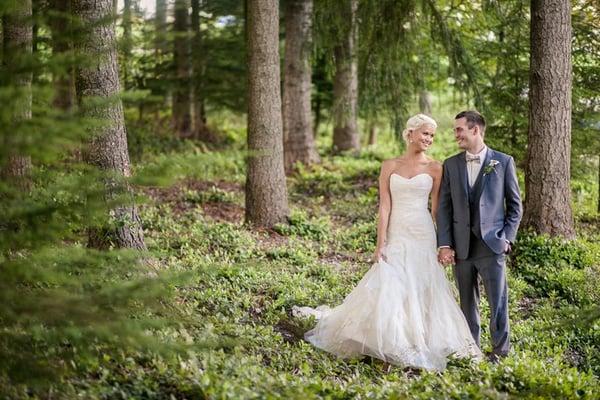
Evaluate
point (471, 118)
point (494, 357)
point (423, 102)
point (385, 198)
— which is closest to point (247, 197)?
point (385, 198)

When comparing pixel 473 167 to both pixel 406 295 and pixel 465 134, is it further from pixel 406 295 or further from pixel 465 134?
pixel 406 295

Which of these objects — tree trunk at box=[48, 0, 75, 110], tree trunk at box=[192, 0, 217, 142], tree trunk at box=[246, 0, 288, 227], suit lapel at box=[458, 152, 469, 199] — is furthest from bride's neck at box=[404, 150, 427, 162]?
tree trunk at box=[192, 0, 217, 142]

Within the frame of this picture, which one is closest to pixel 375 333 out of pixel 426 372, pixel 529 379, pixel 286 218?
pixel 426 372

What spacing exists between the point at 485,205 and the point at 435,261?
0.75 m

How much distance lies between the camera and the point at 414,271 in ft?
22.6

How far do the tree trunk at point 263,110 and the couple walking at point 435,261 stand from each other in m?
3.95

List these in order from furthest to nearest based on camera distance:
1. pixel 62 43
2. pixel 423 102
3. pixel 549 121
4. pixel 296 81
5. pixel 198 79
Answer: pixel 198 79, pixel 296 81, pixel 423 102, pixel 549 121, pixel 62 43

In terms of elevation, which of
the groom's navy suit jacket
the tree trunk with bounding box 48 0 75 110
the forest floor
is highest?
the tree trunk with bounding box 48 0 75 110

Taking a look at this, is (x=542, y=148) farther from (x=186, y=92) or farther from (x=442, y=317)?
(x=186, y=92)

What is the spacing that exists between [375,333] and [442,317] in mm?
687

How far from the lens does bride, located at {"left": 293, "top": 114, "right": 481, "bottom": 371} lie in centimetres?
654

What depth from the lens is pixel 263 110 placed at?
35.4 feet

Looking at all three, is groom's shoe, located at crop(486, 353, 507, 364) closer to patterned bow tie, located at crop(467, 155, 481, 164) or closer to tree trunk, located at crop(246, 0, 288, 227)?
patterned bow tie, located at crop(467, 155, 481, 164)

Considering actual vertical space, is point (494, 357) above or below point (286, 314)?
below
